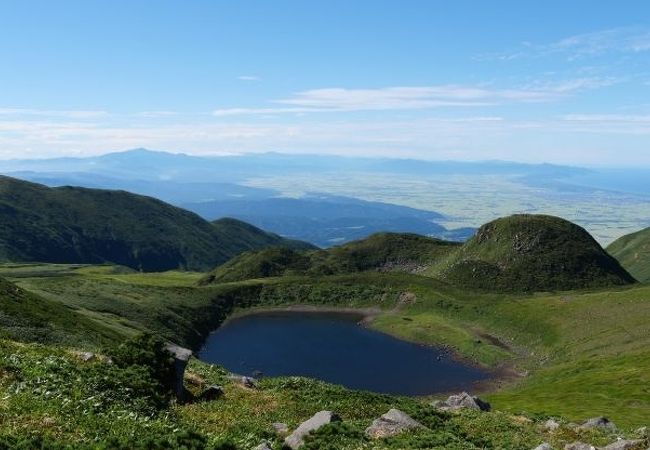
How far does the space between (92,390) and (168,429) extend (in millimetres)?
7624

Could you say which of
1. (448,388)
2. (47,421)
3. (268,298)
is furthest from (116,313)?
(47,421)

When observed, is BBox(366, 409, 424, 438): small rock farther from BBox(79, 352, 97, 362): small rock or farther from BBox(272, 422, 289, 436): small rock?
BBox(79, 352, 97, 362): small rock

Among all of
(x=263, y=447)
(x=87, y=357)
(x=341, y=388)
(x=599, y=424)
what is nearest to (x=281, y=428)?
(x=263, y=447)

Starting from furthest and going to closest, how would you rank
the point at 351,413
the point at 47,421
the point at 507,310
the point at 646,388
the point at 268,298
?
the point at 268,298 → the point at 507,310 → the point at 646,388 → the point at 351,413 → the point at 47,421

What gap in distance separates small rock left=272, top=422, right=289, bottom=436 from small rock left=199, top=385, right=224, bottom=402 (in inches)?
330

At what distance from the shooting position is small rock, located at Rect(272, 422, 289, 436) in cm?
3187

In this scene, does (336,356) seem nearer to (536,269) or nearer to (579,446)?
(579,446)

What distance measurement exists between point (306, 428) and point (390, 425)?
19.4 feet

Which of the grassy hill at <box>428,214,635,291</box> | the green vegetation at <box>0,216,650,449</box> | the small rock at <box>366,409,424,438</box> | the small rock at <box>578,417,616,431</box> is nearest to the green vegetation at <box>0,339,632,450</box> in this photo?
the green vegetation at <box>0,216,650,449</box>

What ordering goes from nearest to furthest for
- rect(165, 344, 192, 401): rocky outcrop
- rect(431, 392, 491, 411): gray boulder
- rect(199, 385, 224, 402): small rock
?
rect(165, 344, 192, 401): rocky outcrop, rect(199, 385, 224, 402): small rock, rect(431, 392, 491, 411): gray boulder

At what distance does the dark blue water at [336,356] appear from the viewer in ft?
356

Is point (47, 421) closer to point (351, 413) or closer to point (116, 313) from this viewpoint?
point (351, 413)

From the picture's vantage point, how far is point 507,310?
148750mm

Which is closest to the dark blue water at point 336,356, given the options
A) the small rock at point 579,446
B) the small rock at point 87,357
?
the small rock at point 579,446
